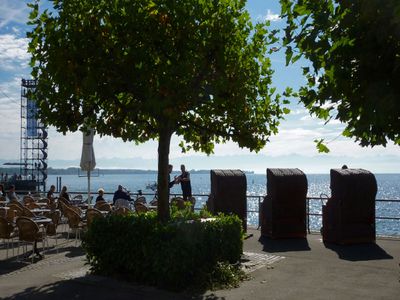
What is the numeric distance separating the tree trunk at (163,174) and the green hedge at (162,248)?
0.74 ft

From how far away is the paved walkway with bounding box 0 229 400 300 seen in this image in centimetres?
764

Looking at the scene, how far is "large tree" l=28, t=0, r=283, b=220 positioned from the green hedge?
1.57 metres

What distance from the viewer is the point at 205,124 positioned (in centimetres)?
942

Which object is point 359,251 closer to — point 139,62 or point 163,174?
point 163,174

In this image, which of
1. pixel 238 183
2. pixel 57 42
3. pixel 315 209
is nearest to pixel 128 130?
pixel 57 42

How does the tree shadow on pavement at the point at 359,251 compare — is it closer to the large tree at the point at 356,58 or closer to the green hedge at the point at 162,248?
the green hedge at the point at 162,248

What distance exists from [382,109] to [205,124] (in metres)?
5.50

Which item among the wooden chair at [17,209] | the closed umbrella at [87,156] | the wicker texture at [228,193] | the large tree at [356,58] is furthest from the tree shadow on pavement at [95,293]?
the closed umbrella at [87,156]

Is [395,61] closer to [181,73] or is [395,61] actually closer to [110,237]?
[181,73]

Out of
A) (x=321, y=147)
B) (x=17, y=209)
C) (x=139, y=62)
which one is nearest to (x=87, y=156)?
(x=17, y=209)

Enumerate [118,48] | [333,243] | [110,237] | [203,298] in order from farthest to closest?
[333,243] < [110,237] < [118,48] < [203,298]

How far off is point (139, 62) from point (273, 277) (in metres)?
4.30

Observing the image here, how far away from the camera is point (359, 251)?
11211 millimetres

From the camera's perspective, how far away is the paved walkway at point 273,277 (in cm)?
764
